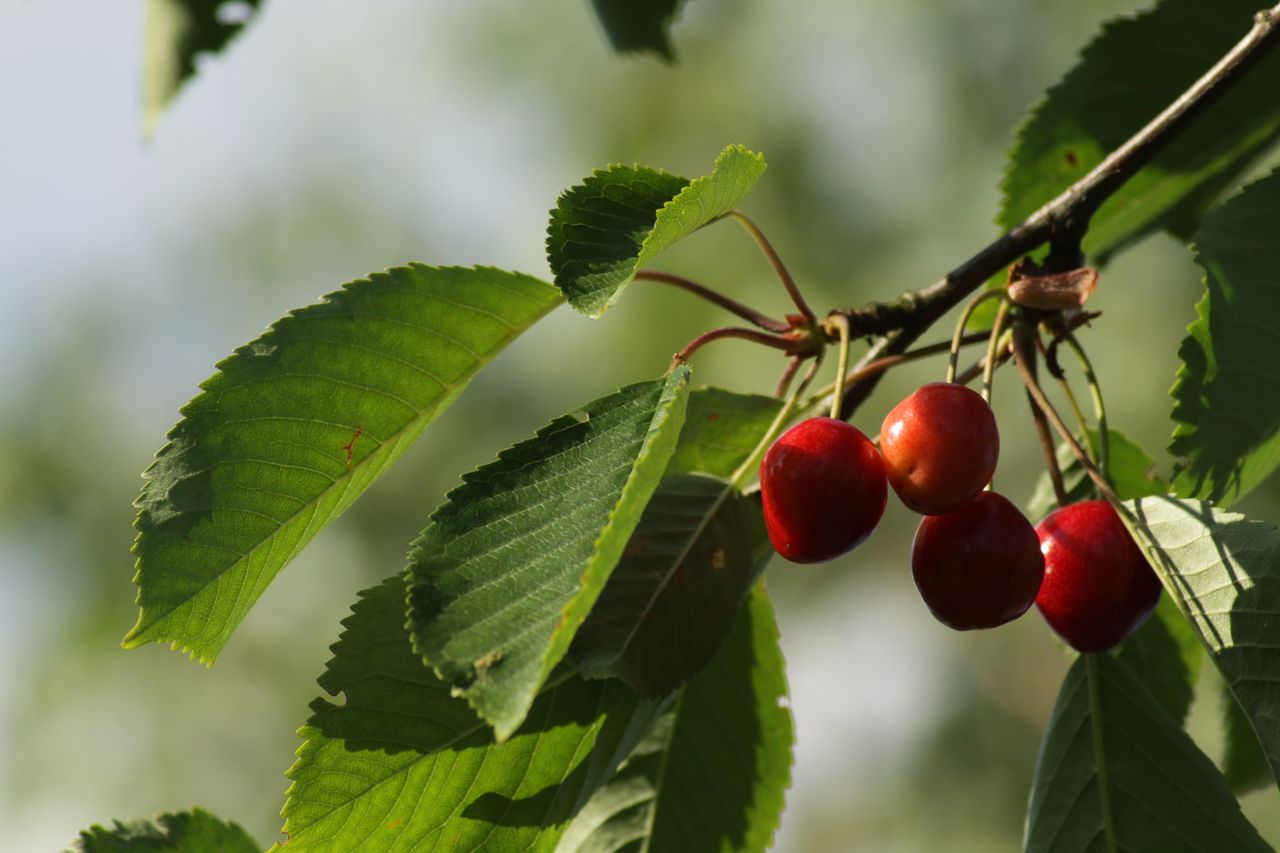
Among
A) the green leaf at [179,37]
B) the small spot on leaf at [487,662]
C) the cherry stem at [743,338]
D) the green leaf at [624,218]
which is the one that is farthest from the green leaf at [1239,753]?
the green leaf at [179,37]

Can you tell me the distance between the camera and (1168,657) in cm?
141

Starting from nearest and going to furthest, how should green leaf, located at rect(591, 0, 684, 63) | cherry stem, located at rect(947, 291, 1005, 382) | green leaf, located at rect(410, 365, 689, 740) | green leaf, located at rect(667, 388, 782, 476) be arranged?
green leaf, located at rect(410, 365, 689, 740) < cherry stem, located at rect(947, 291, 1005, 382) < green leaf, located at rect(667, 388, 782, 476) < green leaf, located at rect(591, 0, 684, 63)

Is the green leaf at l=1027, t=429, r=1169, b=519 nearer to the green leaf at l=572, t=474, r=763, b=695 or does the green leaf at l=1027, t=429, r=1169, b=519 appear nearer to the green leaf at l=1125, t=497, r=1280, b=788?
the green leaf at l=1125, t=497, r=1280, b=788

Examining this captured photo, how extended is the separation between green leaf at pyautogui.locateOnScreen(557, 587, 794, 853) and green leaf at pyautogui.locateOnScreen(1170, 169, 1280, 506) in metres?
0.48

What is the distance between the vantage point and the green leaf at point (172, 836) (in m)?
1.25

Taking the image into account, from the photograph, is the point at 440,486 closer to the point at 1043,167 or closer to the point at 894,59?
the point at 894,59

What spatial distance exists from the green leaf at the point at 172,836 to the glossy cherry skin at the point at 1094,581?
0.87m

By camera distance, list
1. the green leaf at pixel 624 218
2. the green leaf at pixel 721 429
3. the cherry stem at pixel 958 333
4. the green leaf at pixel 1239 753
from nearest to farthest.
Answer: the green leaf at pixel 624 218
the cherry stem at pixel 958 333
the green leaf at pixel 721 429
the green leaf at pixel 1239 753

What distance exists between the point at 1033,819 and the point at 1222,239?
2.10 feet

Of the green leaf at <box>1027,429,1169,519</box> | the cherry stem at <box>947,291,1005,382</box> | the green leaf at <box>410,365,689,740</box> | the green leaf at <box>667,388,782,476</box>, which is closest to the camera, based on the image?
the green leaf at <box>410,365,689,740</box>

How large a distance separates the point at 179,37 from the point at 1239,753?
1881 mm

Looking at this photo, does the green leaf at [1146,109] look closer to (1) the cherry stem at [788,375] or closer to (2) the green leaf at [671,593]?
(1) the cherry stem at [788,375]

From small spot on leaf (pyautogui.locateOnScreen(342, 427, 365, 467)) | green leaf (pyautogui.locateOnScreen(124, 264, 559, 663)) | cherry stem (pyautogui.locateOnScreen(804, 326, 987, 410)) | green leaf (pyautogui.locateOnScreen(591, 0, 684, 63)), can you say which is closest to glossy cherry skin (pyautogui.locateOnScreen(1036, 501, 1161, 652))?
cherry stem (pyautogui.locateOnScreen(804, 326, 987, 410))

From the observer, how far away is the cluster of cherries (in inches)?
41.5
